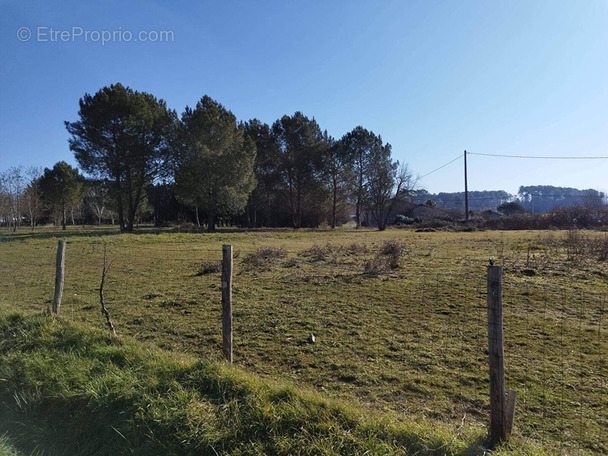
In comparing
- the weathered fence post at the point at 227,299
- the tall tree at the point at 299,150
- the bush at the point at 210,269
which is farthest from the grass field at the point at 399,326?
the tall tree at the point at 299,150

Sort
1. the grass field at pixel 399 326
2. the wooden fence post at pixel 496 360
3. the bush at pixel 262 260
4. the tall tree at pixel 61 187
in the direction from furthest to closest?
the tall tree at pixel 61 187 → the bush at pixel 262 260 → the grass field at pixel 399 326 → the wooden fence post at pixel 496 360

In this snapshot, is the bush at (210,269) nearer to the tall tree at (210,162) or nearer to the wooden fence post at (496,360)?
the wooden fence post at (496,360)

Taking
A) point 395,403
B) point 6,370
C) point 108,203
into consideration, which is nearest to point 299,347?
point 395,403

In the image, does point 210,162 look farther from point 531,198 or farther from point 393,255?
point 531,198

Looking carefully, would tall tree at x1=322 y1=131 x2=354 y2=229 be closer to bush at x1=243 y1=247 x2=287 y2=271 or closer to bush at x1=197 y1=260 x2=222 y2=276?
bush at x1=243 y1=247 x2=287 y2=271

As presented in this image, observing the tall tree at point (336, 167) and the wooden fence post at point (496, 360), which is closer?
the wooden fence post at point (496, 360)

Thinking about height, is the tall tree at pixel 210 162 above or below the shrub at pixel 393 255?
above

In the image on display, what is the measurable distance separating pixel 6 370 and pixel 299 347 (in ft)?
10.5

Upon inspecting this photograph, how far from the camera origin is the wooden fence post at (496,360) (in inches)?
93.3

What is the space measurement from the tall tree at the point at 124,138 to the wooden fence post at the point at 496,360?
34.2 meters

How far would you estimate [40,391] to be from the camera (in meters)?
3.25

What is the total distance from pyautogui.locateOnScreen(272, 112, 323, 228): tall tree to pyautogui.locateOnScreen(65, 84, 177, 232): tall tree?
13.3 metres

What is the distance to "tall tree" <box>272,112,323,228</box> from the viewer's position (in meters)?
43.1

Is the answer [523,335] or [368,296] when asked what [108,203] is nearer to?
[368,296]
